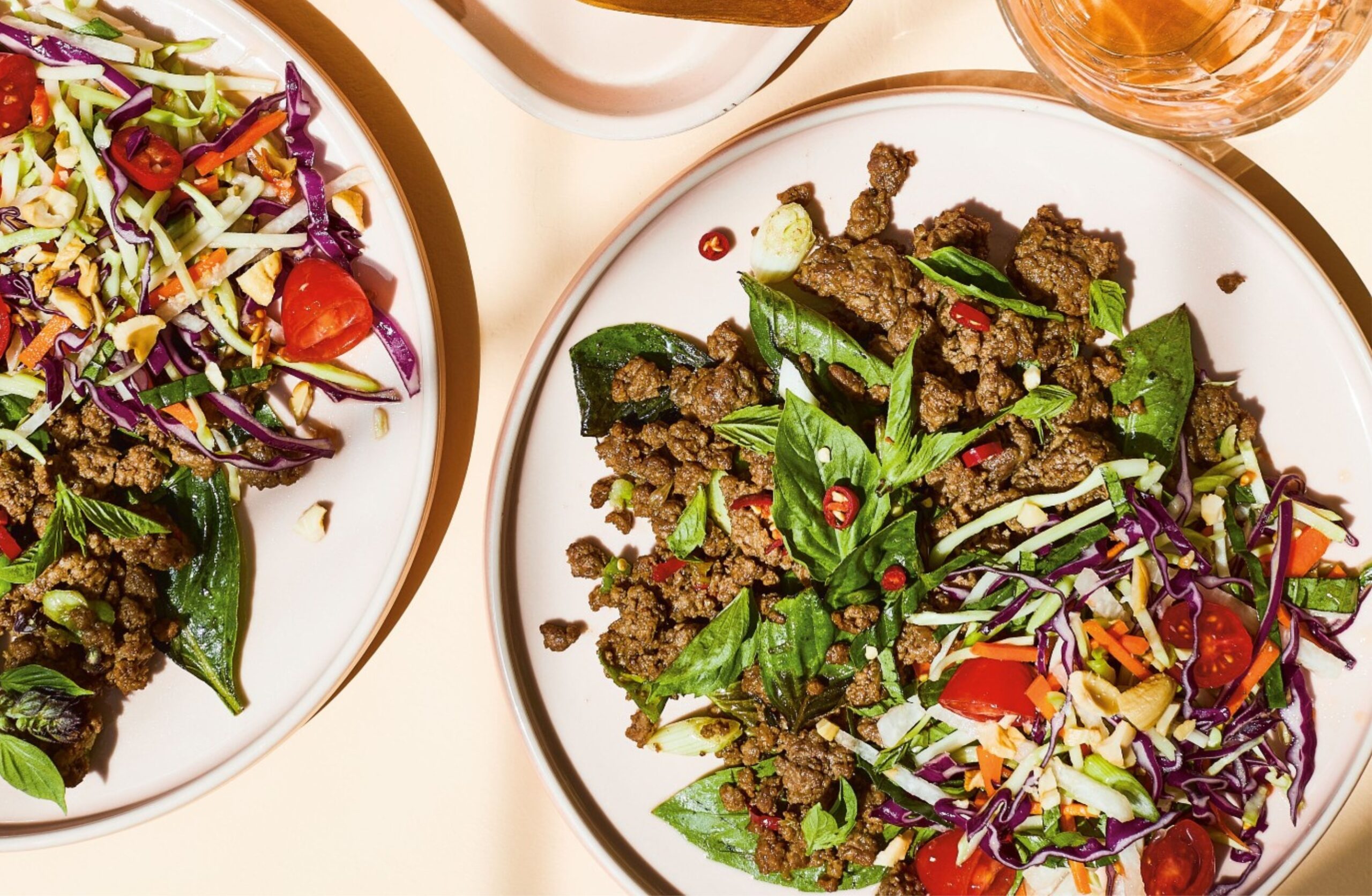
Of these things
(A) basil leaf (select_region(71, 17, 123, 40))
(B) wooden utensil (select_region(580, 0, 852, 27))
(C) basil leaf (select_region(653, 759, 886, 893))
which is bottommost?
(C) basil leaf (select_region(653, 759, 886, 893))

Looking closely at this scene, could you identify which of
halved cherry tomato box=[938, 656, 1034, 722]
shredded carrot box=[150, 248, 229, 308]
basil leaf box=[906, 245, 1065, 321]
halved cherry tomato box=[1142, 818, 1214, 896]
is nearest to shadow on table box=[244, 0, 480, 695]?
shredded carrot box=[150, 248, 229, 308]

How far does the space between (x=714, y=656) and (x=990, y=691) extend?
0.47 meters

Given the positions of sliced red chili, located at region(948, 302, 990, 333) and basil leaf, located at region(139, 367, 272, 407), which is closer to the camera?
sliced red chili, located at region(948, 302, 990, 333)

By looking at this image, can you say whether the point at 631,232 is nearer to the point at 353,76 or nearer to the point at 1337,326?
the point at 353,76

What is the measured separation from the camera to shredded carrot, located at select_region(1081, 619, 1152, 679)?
1536 mm

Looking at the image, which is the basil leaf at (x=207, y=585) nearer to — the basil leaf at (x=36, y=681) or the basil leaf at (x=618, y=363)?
the basil leaf at (x=36, y=681)

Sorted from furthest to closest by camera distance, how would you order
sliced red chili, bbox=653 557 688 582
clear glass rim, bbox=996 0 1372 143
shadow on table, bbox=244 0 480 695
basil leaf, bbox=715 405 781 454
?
shadow on table, bbox=244 0 480 695 < sliced red chili, bbox=653 557 688 582 < basil leaf, bbox=715 405 781 454 < clear glass rim, bbox=996 0 1372 143

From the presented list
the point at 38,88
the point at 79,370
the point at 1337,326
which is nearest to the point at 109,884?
the point at 79,370

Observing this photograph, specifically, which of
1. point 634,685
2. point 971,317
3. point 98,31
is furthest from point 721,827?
point 98,31

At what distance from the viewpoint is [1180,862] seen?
159cm

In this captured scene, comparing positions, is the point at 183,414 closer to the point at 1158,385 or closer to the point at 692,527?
the point at 692,527

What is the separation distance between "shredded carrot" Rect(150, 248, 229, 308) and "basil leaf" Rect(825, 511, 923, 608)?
4.10ft

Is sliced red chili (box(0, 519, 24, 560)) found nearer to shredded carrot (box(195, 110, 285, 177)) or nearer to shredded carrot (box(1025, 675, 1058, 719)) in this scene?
shredded carrot (box(195, 110, 285, 177))

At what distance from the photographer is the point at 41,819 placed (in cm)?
183
